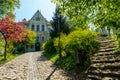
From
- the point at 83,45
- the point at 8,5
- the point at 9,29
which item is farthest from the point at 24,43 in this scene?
the point at 83,45

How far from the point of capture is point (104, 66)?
11.8m

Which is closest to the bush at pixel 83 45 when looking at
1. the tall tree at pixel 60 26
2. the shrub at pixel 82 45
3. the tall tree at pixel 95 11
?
the shrub at pixel 82 45

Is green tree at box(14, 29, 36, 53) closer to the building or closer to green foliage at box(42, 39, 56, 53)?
the building

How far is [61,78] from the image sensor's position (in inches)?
489

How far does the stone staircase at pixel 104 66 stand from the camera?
10516mm

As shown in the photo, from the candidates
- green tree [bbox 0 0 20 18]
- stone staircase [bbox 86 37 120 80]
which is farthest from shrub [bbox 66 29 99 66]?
green tree [bbox 0 0 20 18]

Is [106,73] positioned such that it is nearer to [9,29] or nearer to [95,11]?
[95,11]

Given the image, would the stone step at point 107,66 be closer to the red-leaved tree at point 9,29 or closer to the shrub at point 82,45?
the shrub at point 82,45

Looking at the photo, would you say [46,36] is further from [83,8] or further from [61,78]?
[83,8]

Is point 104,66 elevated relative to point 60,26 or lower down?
lower down

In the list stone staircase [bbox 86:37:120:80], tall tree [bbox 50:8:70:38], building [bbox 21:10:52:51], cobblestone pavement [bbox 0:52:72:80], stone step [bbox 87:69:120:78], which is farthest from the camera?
building [bbox 21:10:52:51]

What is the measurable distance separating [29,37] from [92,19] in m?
45.2

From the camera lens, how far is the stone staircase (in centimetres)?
1052

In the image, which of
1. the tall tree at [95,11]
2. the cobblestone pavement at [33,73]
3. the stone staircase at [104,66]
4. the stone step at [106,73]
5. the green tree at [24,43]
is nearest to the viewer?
the tall tree at [95,11]
